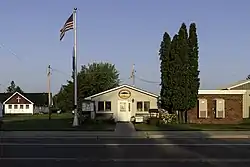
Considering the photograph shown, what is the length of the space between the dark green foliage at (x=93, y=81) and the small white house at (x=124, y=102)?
25334mm

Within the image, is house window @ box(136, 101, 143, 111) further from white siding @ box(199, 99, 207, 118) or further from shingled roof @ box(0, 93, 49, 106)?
shingled roof @ box(0, 93, 49, 106)

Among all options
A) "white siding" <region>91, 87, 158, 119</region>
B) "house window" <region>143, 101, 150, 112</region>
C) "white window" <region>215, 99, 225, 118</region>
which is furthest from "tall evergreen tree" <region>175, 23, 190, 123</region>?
"house window" <region>143, 101, 150, 112</region>

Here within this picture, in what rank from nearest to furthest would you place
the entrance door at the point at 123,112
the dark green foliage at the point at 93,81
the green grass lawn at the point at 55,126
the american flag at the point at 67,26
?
the green grass lawn at the point at 55,126
the american flag at the point at 67,26
the entrance door at the point at 123,112
the dark green foliage at the point at 93,81

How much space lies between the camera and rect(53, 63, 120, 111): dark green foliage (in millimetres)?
75750

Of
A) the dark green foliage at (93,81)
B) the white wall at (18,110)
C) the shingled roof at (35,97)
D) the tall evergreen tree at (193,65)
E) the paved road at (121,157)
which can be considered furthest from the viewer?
the shingled roof at (35,97)

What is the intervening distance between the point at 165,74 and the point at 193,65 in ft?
8.12

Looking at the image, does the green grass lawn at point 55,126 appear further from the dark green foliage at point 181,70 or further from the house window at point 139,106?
the dark green foliage at point 181,70

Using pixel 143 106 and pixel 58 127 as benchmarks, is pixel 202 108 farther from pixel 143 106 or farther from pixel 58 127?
pixel 58 127

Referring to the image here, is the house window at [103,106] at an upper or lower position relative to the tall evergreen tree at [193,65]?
lower

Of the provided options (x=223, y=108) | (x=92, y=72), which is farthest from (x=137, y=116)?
(x=92, y=72)

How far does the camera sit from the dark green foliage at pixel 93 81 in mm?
75750

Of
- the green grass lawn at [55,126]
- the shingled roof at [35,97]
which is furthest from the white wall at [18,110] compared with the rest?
the green grass lawn at [55,126]

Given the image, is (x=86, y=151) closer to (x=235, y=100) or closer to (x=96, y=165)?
(x=96, y=165)

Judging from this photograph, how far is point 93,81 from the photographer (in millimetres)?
78312
